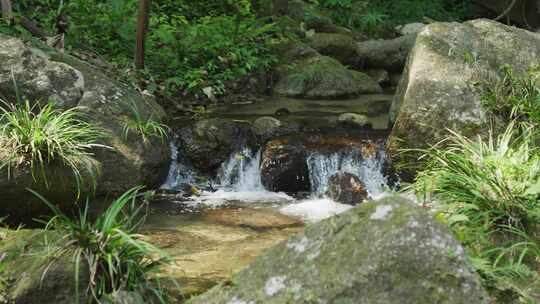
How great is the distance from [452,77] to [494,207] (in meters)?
3.49

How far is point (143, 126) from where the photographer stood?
7109 mm

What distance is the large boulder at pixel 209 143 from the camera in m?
8.16

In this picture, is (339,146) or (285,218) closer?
(285,218)

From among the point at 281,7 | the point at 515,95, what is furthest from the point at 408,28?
the point at 515,95

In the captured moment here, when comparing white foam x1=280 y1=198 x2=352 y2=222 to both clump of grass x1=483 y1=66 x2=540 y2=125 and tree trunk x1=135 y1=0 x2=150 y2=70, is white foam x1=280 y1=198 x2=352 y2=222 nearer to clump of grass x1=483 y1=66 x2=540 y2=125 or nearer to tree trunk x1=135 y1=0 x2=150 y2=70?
clump of grass x1=483 y1=66 x2=540 y2=125

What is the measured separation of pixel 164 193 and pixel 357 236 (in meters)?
4.57

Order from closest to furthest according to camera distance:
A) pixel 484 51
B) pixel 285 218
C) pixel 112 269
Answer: pixel 112 269
pixel 285 218
pixel 484 51

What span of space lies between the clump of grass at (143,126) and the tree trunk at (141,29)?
1.87m

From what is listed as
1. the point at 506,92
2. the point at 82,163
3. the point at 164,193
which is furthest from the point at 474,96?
the point at 82,163

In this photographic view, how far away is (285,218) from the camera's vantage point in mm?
6656

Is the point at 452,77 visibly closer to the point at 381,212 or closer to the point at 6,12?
the point at 381,212

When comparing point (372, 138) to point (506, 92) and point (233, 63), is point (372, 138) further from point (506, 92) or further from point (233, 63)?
point (233, 63)

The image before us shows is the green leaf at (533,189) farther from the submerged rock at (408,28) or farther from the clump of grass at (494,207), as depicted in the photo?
the submerged rock at (408,28)

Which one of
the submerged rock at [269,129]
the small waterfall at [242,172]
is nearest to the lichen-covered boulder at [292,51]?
the submerged rock at [269,129]
